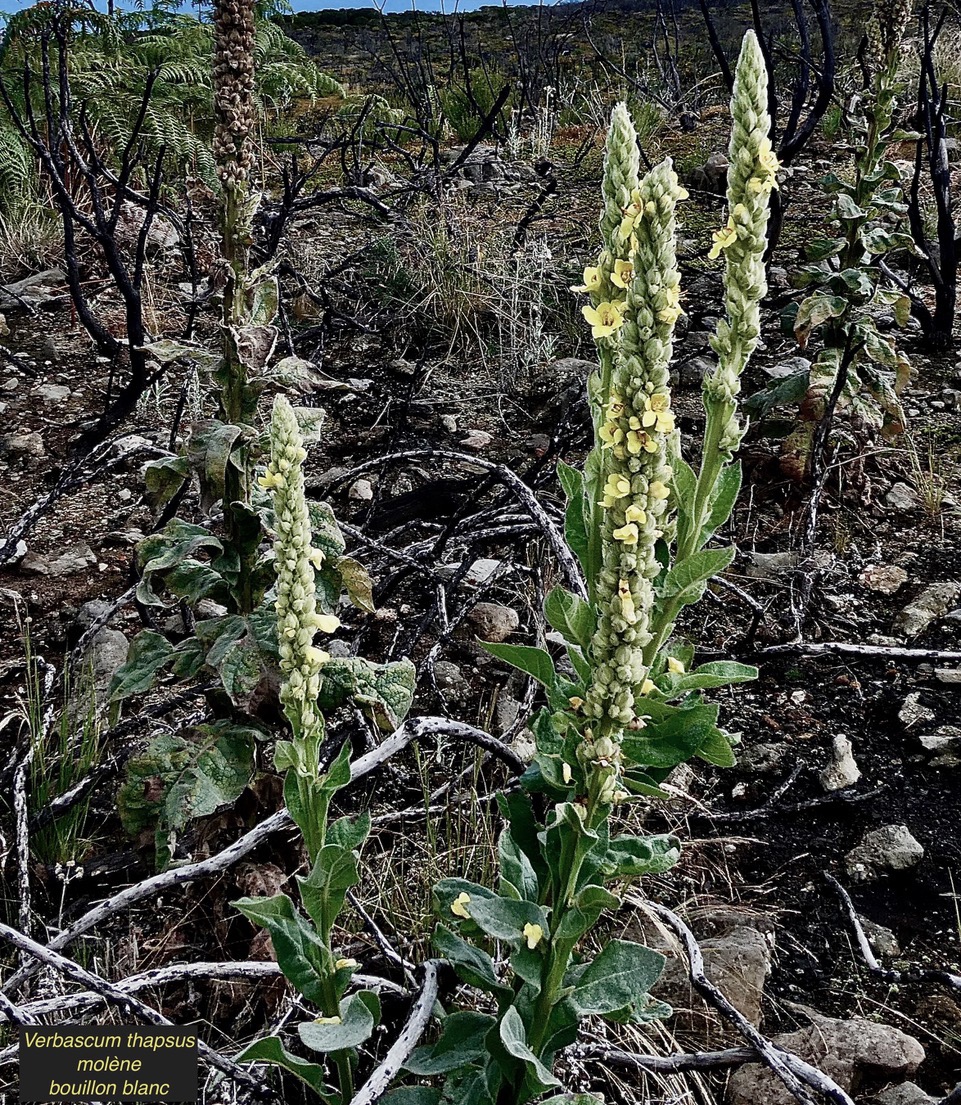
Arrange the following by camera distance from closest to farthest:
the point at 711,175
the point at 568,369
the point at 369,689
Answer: the point at 369,689
the point at 568,369
the point at 711,175

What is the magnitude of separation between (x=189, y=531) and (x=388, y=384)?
2.73 meters

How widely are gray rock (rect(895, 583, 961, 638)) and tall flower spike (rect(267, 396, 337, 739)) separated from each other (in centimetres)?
230

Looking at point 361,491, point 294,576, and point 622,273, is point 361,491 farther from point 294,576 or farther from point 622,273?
point 622,273

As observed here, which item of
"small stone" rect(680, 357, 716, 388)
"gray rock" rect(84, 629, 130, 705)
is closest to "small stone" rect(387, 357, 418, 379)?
"small stone" rect(680, 357, 716, 388)

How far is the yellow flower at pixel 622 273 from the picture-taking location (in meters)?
1.05

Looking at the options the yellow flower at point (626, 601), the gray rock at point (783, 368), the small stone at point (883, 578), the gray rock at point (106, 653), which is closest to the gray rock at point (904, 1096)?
the yellow flower at point (626, 601)

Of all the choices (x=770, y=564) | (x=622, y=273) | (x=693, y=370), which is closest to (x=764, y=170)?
(x=622, y=273)

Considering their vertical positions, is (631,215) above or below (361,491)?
above

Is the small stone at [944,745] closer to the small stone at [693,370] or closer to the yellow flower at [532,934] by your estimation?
the yellow flower at [532,934]

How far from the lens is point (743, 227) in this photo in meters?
1.16

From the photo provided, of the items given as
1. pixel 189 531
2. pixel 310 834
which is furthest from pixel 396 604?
pixel 310 834

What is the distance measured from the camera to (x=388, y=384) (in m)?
4.58

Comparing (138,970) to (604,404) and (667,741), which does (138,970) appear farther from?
(604,404)

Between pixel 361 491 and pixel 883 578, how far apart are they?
1845 millimetres
